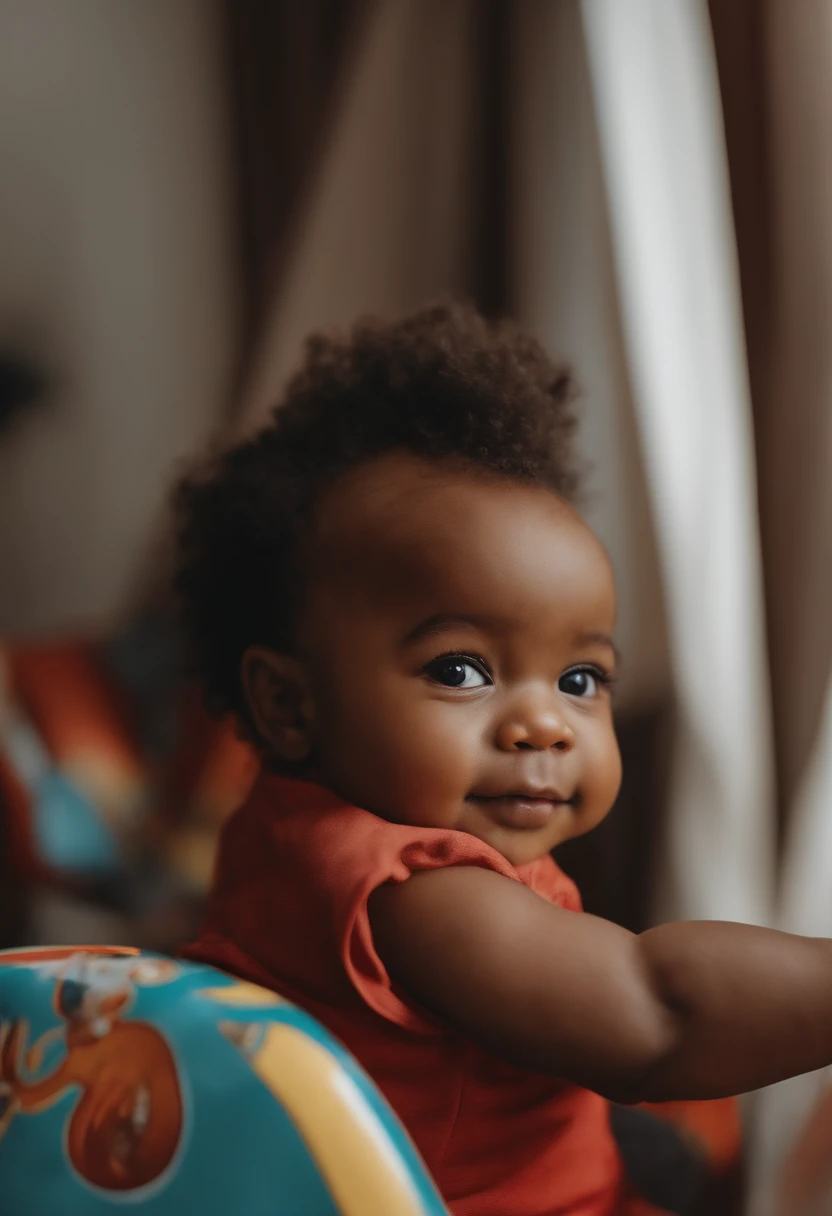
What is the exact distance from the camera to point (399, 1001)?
0.53m

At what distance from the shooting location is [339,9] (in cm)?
95

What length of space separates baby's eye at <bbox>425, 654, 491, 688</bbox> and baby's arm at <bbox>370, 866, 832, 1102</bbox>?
0.11 meters

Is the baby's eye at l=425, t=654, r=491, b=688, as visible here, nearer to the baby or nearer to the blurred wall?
the baby

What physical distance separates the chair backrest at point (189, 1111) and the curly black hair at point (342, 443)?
0.22 meters

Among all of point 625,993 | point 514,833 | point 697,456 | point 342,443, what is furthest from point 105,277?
point 625,993

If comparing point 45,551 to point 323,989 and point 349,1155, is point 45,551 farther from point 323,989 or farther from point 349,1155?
point 349,1155

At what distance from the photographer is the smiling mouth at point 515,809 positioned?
0.58m

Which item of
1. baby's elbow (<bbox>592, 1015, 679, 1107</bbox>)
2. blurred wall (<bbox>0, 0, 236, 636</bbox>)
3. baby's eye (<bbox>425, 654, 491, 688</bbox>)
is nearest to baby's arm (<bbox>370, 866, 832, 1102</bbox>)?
baby's elbow (<bbox>592, 1015, 679, 1107</bbox>)

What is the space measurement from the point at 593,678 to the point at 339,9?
62 centimetres

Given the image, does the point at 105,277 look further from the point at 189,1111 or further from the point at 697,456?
the point at 189,1111

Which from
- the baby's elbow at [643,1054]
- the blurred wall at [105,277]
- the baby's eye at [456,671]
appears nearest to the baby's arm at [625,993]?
the baby's elbow at [643,1054]

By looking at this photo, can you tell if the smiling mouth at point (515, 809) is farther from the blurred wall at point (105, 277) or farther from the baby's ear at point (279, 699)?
the blurred wall at point (105, 277)

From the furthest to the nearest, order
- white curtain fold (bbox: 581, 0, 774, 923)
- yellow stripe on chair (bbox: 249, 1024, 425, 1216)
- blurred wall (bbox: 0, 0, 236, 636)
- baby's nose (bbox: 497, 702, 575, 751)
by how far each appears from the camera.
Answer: blurred wall (bbox: 0, 0, 236, 636), white curtain fold (bbox: 581, 0, 774, 923), baby's nose (bbox: 497, 702, 575, 751), yellow stripe on chair (bbox: 249, 1024, 425, 1216)

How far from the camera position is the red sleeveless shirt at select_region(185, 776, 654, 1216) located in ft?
1.74
